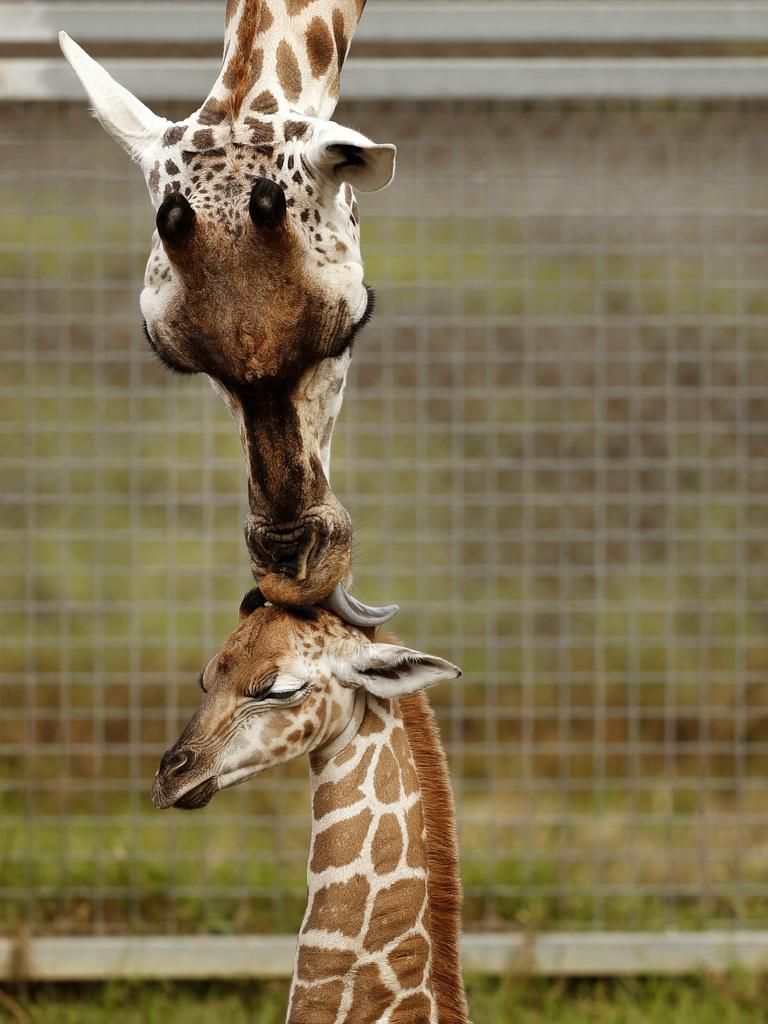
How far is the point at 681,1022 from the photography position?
4.12 meters

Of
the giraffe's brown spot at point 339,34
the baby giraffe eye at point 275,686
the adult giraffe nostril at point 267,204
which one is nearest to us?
the adult giraffe nostril at point 267,204

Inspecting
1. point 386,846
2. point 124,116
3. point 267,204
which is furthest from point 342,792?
point 124,116

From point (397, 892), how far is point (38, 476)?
4.81m

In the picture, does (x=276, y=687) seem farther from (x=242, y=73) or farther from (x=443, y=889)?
(x=242, y=73)

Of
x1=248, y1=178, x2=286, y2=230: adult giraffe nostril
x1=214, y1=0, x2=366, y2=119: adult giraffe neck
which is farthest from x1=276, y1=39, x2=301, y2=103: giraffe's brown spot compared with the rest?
x1=248, y1=178, x2=286, y2=230: adult giraffe nostril

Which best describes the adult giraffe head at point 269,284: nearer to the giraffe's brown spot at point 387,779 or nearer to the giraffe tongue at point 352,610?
the giraffe tongue at point 352,610

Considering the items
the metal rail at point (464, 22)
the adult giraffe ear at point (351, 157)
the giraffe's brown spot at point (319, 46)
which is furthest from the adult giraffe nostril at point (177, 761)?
the metal rail at point (464, 22)

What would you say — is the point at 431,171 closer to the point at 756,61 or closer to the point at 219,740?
the point at 756,61

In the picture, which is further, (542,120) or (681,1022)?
(542,120)

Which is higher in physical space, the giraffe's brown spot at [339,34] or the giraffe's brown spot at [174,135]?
the giraffe's brown spot at [339,34]

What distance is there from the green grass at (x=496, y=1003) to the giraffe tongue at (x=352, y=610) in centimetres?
210

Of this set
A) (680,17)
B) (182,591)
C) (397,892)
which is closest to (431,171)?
(680,17)

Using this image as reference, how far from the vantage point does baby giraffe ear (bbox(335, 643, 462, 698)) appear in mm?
2273

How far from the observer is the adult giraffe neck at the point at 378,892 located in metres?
2.38
